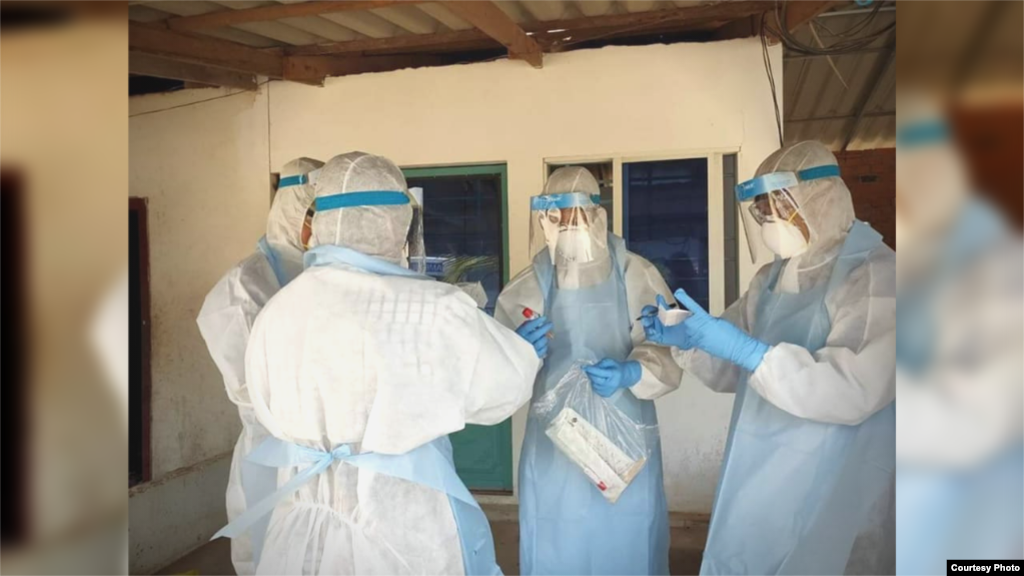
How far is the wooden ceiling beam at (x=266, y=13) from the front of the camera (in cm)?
277

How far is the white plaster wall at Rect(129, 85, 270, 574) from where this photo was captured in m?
3.94

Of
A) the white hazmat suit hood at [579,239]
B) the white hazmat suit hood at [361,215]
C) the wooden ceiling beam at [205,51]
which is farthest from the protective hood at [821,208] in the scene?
the wooden ceiling beam at [205,51]

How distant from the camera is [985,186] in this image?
585 mm

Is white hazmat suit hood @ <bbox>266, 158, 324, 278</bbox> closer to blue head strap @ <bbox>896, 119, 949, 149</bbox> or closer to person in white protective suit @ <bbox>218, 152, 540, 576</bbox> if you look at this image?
person in white protective suit @ <bbox>218, 152, 540, 576</bbox>

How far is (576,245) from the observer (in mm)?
2326

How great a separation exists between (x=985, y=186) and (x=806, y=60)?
4041mm

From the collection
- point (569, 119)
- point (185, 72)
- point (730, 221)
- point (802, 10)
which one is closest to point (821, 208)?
point (802, 10)

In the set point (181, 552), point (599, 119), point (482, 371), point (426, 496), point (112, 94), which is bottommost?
point (181, 552)

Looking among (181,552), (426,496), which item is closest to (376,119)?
(181,552)

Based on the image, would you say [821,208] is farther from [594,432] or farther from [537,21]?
[537,21]

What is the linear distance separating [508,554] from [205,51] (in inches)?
111

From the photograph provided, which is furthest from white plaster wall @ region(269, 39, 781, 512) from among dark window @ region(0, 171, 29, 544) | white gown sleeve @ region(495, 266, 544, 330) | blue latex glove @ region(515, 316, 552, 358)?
dark window @ region(0, 171, 29, 544)

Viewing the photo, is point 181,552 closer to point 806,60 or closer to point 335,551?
point 335,551

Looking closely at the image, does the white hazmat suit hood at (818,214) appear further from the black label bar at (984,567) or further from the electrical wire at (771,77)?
the electrical wire at (771,77)
